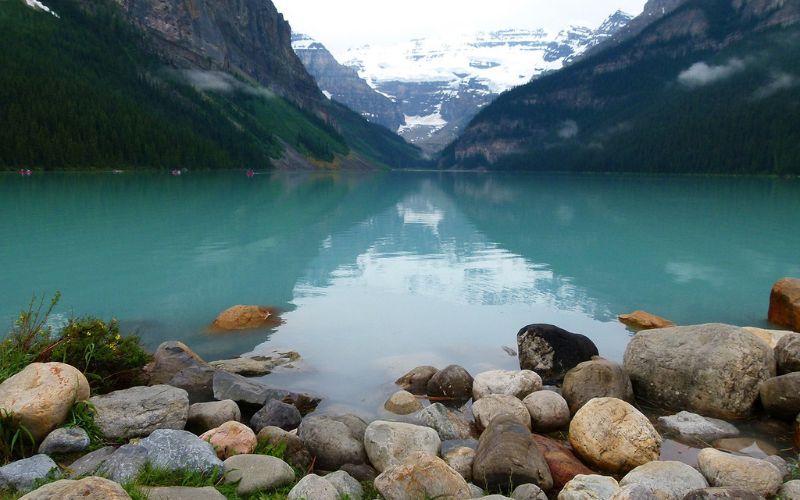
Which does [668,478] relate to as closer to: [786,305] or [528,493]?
[528,493]

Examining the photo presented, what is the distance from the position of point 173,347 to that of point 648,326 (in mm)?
13904

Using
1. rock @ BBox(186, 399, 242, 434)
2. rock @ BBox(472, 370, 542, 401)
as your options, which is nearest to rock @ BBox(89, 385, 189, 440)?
rock @ BBox(186, 399, 242, 434)

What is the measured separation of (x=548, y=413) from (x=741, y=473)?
3.34 metres

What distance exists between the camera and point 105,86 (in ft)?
562

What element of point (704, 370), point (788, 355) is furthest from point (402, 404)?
point (788, 355)

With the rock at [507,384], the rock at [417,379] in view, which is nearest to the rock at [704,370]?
the rock at [507,384]

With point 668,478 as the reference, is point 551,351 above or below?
below

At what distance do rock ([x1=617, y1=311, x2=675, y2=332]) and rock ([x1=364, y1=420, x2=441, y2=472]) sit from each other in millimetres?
10789

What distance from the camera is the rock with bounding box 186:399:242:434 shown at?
31.7 feet

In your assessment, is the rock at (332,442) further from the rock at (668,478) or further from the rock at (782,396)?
the rock at (782,396)

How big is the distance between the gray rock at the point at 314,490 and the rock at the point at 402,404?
4064mm

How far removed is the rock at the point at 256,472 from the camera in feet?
24.4

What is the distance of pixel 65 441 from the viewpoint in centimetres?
803

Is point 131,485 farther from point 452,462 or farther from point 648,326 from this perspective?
point 648,326
